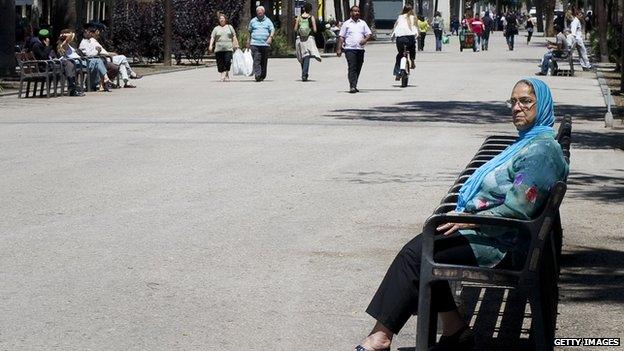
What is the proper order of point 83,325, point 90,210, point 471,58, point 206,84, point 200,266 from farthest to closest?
1. point 471,58
2. point 206,84
3. point 90,210
4. point 200,266
5. point 83,325

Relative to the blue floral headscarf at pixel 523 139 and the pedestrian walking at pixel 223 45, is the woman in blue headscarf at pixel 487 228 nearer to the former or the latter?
the blue floral headscarf at pixel 523 139

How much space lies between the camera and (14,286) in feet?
26.5

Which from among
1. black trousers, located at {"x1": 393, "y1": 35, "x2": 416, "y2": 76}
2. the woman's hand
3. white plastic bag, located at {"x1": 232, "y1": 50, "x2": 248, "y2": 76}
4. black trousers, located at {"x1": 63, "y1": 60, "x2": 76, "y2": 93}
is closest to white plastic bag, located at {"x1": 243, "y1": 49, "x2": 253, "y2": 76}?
white plastic bag, located at {"x1": 232, "y1": 50, "x2": 248, "y2": 76}

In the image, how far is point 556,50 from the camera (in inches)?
1460

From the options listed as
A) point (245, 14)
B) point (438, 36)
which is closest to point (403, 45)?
point (245, 14)

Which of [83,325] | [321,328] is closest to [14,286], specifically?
[83,325]

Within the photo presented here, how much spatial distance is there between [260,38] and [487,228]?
88.5 feet

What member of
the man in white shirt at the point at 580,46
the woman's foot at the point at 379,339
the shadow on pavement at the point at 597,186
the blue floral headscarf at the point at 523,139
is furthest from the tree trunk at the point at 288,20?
the woman's foot at the point at 379,339

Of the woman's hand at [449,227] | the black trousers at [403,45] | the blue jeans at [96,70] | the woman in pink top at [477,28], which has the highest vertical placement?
the woman in pink top at [477,28]

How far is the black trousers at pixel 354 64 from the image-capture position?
27.7m

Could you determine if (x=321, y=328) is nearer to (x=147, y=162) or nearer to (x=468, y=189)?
(x=468, y=189)

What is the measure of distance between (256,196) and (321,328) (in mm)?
5169

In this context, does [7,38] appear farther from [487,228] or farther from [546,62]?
[487,228]

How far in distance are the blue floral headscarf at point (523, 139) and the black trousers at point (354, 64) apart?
69.5ft
